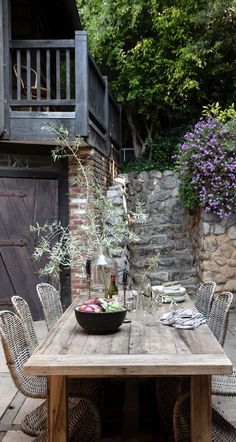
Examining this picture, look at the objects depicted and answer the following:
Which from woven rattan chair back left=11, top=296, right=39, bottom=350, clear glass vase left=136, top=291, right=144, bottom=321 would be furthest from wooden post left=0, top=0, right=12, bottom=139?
clear glass vase left=136, top=291, right=144, bottom=321

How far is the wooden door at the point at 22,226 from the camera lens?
Result: 5.82 meters

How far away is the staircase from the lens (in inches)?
281

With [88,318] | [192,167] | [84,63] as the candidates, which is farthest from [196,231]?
[88,318]

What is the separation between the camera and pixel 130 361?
211 centimetres

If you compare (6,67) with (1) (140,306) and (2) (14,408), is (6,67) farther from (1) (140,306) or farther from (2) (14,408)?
(2) (14,408)

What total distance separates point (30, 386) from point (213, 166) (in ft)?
13.5

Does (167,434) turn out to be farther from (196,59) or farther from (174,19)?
(174,19)

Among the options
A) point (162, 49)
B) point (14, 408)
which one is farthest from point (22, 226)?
point (162, 49)

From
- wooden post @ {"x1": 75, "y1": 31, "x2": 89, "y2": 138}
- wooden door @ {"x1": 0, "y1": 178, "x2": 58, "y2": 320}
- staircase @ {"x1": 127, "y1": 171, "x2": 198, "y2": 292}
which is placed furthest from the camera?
staircase @ {"x1": 127, "y1": 171, "x2": 198, "y2": 292}

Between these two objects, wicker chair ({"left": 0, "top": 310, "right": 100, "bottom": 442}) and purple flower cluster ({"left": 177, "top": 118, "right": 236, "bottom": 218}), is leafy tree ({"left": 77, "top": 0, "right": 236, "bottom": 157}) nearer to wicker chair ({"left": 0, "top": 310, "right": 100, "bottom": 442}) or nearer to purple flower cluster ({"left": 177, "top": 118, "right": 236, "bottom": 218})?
purple flower cluster ({"left": 177, "top": 118, "right": 236, "bottom": 218})

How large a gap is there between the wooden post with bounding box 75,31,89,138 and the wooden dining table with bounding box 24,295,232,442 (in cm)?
305

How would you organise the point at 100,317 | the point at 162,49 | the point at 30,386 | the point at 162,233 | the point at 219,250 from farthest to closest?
the point at 162,49
the point at 162,233
the point at 219,250
the point at 30,386
the point at 100,317

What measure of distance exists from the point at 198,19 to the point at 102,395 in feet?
22.6

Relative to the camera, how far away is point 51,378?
88.3 inches
